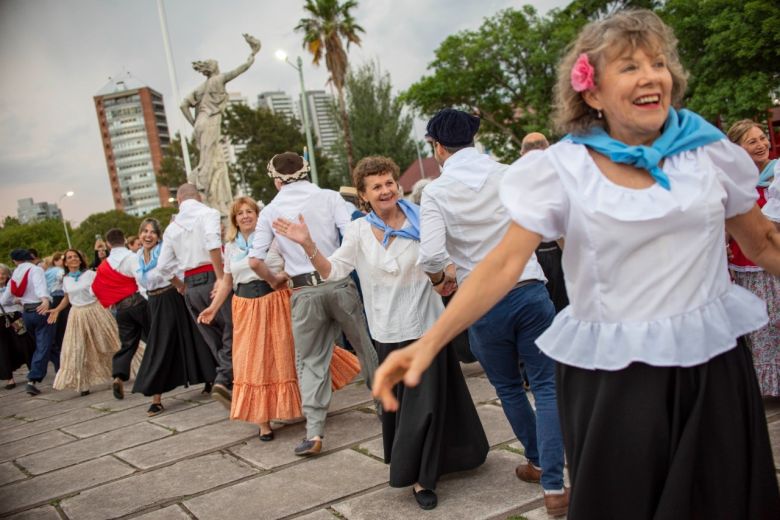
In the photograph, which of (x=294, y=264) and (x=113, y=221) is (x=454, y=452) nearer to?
(x=294, y=264)

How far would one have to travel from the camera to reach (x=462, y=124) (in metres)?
3.86

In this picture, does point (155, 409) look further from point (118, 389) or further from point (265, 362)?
point (265, 362)

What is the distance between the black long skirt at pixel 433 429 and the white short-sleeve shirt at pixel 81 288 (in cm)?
685

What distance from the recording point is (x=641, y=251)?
6.37 feet

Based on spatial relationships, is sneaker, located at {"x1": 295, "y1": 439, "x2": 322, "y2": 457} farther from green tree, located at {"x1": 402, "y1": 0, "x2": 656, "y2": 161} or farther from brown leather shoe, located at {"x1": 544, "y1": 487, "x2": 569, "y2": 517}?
green tree, located at {"x1": 402, "y1": 0, "x2": 656, "y2": 161}

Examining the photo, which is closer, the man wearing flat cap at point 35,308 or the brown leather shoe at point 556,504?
the brown leather shoe at point 556,504

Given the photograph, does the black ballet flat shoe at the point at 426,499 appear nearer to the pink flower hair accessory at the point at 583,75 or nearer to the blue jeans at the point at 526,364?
the blue jeans at the point at 526,364

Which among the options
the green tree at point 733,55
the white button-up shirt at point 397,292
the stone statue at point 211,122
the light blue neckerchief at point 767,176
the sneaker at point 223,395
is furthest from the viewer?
the green tree at point 733,55

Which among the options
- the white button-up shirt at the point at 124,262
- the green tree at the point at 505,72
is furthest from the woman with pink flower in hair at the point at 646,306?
the green tree at the point at 505,72

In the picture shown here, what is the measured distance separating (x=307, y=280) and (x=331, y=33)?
32855 mm

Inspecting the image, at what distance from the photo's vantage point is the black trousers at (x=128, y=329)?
8.48 m

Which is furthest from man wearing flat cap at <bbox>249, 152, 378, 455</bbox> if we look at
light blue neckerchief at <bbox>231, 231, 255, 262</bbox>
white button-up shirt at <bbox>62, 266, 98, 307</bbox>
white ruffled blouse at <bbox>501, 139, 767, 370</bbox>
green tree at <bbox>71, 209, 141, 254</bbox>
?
green tree at <bbox>71, 209, 141, 254</bbox>

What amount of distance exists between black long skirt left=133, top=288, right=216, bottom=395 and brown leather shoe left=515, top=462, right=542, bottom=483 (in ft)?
15.5

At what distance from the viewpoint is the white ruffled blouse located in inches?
75.6
